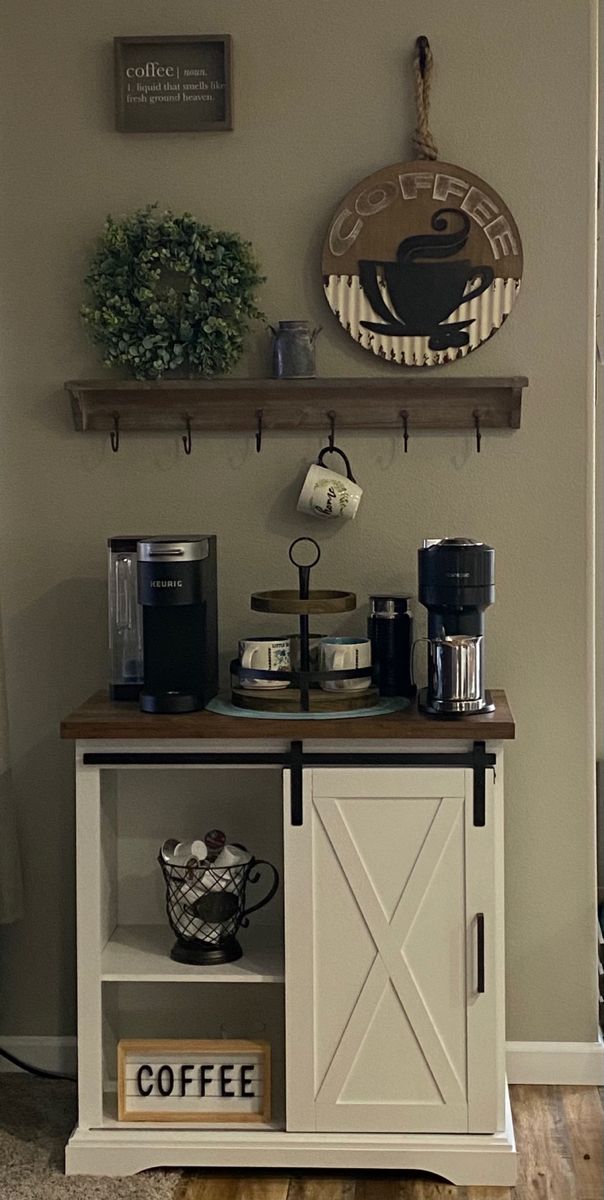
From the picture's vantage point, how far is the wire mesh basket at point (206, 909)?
2.67m

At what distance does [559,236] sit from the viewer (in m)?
2.84

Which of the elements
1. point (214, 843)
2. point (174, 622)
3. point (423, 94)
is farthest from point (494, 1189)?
point (423, 94)

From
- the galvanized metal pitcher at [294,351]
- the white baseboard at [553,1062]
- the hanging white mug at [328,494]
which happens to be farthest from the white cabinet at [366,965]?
the galvanized metal pitcher at [294,351]

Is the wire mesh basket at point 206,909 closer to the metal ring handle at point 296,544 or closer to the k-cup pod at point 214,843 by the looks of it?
the k-cup pod at point 214,843

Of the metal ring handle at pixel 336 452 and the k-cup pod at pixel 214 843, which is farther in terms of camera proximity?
the metal ring handle at pixel 336 452

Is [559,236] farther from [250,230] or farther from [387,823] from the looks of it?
[387,823]

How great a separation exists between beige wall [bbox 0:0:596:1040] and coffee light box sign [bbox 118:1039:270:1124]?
60 cm

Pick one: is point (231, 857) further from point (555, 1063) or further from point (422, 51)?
point (422, 51)

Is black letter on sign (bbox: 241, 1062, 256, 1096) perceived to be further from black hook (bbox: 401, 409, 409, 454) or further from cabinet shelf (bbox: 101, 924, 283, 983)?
black hook (bbox: 401, 409, 409, 454)

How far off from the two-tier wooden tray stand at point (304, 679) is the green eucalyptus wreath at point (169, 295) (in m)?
0.52

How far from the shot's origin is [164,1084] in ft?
8.65

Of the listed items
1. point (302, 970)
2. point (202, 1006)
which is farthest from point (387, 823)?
point (202, 1006)

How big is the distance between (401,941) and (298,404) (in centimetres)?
112

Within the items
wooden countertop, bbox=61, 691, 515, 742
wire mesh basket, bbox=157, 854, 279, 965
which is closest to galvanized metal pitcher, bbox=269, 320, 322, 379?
wooden countertop, bbox=61, 691, 515, 742
